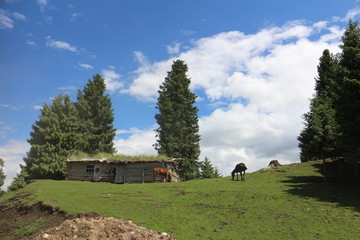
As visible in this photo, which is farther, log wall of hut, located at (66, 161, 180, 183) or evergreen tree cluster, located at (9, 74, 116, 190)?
evergreen tree cluster, located at (9, 74, 116, 190)

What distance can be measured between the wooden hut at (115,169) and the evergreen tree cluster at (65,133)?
6.03 meters

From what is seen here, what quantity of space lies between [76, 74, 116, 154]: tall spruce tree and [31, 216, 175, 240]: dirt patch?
139ft

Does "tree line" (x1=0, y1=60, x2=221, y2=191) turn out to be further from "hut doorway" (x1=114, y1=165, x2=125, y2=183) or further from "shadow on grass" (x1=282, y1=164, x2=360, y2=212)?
"shadow on grass" (x1=282, y1=164, x2=360, y2=212)

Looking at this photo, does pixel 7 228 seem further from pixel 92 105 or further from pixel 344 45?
pixel 92 105

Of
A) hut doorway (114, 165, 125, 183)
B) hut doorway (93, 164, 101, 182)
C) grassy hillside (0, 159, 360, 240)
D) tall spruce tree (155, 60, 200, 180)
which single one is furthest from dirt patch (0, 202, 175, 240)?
tall spruce tree (155, 60, 200, 180)

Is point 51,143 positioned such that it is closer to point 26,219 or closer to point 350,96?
point 26,219

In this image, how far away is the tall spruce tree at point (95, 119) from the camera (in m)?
53.2

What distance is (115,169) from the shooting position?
3816cm

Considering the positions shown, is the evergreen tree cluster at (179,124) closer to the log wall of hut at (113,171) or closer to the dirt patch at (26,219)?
the log wall of hut at (113,171)

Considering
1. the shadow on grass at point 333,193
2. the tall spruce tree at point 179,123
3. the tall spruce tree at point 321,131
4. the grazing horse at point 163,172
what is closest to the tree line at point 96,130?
the tall spruce tree at point 179,123

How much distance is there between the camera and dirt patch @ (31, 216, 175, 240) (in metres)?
10.3

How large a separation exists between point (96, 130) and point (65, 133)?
982 centimetres

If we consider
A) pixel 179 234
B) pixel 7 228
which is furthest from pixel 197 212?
pixel 7 228

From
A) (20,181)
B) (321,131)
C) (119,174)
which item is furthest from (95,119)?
(321,131)
